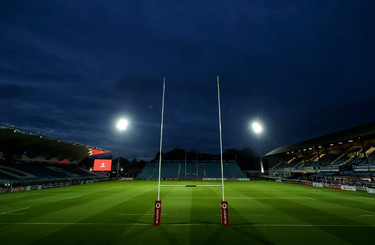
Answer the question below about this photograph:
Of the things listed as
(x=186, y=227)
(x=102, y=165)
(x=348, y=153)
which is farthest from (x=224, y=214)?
(x=348, y=153)

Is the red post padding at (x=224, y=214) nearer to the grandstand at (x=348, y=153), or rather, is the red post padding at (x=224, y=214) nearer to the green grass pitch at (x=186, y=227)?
the green grass pitch at (x=186, y=227)

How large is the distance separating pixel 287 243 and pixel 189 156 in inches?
4522

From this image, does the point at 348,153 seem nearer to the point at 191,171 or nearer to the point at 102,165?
the point at 191,171

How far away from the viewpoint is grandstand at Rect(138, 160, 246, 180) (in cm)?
6274

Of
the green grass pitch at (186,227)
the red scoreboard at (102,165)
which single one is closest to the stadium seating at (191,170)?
the red scoreboard at (102,165)

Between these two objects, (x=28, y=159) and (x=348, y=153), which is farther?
(x=348, y=153)

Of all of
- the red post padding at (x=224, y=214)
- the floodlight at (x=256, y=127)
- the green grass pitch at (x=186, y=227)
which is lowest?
the green grass pitch at (x=186, y=227)

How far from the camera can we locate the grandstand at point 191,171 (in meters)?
62.7

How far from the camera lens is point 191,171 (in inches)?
2618

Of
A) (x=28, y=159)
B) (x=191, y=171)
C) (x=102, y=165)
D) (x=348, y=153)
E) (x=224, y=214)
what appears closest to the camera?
(x=224, y=214)

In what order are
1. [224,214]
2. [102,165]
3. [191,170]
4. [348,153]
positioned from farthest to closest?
1. [191,170]
2. [102,165]
3. [348,153]
4. [224,214]

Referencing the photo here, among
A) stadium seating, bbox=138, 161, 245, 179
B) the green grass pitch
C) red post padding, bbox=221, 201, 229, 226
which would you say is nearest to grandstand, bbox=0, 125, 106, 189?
the green grass pitch

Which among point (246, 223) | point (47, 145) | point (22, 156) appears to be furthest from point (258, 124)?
point (22, 156)

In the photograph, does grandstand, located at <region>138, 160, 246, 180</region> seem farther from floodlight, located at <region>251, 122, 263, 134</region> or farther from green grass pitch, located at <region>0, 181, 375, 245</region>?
green grass pitch, located at <region>0, 181, 375, 245</region>
